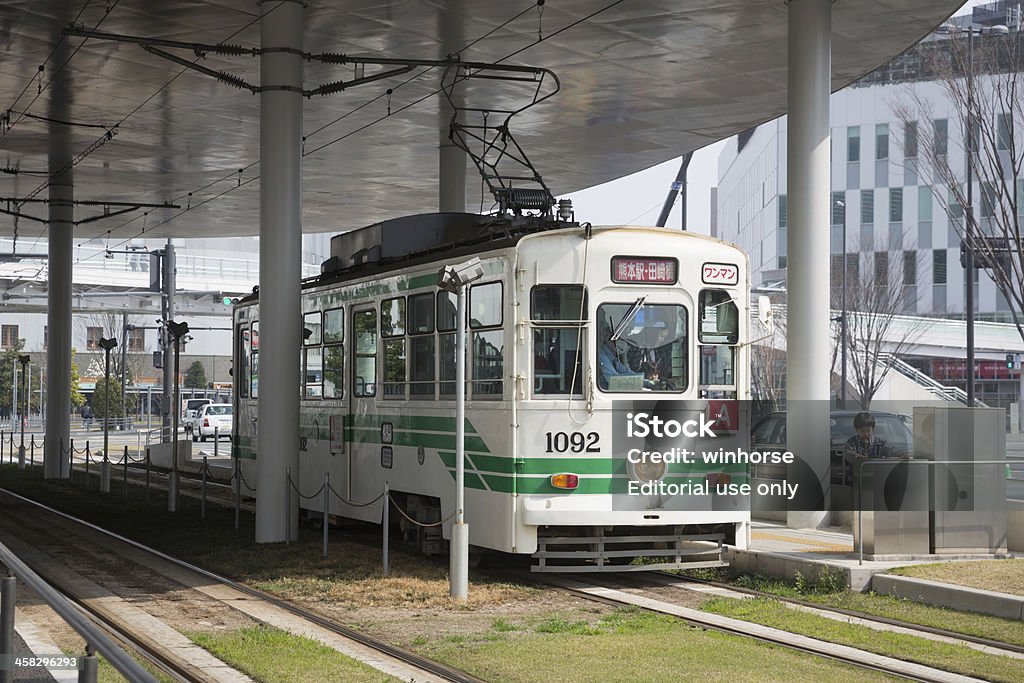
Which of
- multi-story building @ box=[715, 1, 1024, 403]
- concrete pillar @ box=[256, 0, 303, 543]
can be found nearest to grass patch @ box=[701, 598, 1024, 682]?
concrete pillar @ box=[256, 0, 303, 543]

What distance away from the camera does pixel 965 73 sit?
21.6 metres

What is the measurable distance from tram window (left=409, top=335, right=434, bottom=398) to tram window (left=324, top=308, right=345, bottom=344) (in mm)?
2423

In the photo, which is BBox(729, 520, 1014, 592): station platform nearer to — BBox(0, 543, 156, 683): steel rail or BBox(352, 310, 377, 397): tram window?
BBox(352, 310, 377, 397): tram window

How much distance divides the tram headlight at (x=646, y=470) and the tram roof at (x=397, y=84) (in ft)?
27.6

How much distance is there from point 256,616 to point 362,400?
511 centimetres

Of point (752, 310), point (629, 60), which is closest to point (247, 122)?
Answer: point (629, 60)

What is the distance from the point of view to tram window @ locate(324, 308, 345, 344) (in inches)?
677

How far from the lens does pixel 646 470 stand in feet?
43.2

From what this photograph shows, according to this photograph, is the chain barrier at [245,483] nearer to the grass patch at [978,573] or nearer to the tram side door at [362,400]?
the tram side door at [362,400]

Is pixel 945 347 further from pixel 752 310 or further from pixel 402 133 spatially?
pixel 752 310

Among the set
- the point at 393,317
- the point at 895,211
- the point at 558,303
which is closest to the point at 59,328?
the point at 393,317

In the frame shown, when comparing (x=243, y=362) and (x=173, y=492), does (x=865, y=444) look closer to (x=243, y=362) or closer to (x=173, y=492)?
(x=243, y=362)

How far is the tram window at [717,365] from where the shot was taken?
1351 cm

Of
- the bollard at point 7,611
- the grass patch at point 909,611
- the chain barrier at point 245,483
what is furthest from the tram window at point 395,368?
the bollard at point 7,611
